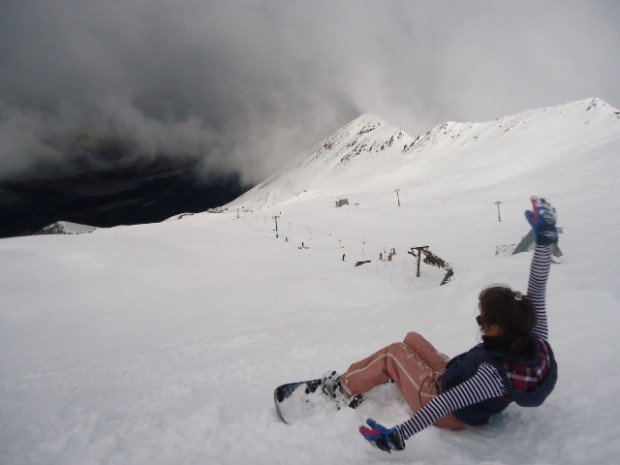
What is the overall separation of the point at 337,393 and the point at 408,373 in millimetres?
940

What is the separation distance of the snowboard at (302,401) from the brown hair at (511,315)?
1.85 meters

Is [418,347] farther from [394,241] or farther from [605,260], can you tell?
[394,241]

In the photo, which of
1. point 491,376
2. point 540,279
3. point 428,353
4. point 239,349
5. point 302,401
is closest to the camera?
point 491,376

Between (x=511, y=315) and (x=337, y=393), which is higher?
(x=511, y=315)

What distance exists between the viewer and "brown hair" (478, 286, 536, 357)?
269 centimetres

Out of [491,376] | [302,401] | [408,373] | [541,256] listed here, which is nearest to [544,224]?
[541,256]

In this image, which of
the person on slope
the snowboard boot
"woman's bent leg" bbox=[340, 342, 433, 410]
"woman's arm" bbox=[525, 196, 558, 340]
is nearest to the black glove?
"woman's arm" bbox=[525, 196, 558, 340]

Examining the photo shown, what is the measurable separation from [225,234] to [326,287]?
2008cm

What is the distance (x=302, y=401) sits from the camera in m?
3.92

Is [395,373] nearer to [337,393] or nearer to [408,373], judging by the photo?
[408,373]

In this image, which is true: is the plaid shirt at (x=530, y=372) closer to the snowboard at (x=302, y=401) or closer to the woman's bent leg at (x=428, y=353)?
the woman's bent leg at (x=428, y=353)

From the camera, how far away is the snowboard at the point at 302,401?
3.77 meters

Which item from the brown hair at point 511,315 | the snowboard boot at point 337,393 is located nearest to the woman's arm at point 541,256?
the brown hair at point 511,315

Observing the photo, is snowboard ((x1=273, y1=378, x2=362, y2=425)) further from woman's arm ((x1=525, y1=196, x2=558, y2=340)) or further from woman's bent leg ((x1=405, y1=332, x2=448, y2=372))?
woman's arm ((x1=525, y1=196, x2=558, y2=340))
